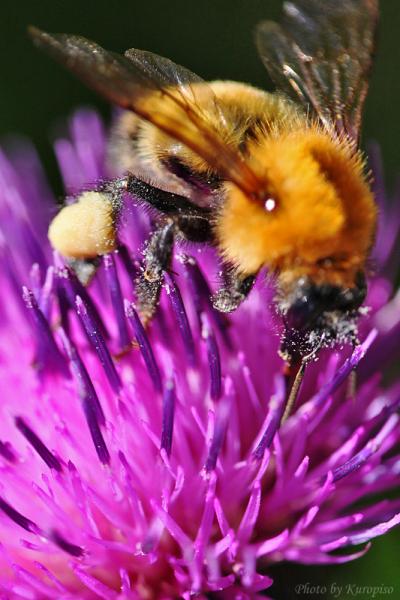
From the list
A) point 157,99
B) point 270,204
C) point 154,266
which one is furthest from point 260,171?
point 154,266

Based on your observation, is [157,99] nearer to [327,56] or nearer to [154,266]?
[154,266]

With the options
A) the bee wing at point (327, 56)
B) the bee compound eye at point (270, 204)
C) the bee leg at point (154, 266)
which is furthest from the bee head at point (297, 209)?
the bee wing at point (327, 56)

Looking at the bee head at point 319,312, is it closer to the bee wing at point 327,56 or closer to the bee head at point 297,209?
the bee head at point 297,209

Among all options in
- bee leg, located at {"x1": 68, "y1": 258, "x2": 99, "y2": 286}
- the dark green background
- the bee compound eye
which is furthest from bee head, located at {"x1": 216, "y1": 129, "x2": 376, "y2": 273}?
the dark green background

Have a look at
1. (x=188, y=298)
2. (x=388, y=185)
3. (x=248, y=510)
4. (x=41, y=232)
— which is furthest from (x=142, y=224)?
(x=388, y=185)

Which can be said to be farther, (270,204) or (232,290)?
(232,290)

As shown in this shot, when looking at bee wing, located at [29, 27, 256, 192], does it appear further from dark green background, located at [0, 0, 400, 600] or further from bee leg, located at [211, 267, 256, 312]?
dark green background, located at [0, 0, 400, 600]

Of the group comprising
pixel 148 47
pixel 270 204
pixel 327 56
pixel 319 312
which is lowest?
pixel 319 312
